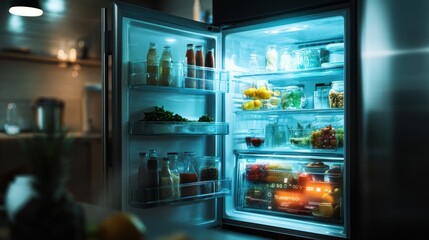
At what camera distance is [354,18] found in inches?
84.4

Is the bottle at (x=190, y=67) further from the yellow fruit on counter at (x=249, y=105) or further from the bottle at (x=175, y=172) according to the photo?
the yellow fruit on counter at (x=249, y=105)

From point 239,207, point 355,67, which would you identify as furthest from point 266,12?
point 239,207

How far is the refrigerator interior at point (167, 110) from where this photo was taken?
2256 mm

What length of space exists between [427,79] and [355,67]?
30 cm

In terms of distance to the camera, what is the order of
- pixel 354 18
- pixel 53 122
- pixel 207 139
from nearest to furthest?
1. pixel 53 122
2. pixel 354 18
3. pixel 207 139

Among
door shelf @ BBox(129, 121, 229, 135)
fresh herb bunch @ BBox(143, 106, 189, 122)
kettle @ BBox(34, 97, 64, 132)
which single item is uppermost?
fresh herb bunch @ BBox(143, 106, 189, 122)

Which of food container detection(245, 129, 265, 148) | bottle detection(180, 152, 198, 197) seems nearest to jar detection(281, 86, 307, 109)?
food container detection(245, 129, 265, 148)

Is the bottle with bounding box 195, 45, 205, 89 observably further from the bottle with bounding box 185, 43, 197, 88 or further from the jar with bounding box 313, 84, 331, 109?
the jar with bounding box 313, 84, 331, 109

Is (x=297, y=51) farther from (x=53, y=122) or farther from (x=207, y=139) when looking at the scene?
(x=53, y=122)

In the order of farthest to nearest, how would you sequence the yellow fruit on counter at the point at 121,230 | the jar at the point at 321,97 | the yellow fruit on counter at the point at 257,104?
the yellow fruit on counter at the point at 257,104, the jar at the point at 321,97, the yellow fruit on counter at the point at 121,230

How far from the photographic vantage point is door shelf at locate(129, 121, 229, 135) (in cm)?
225

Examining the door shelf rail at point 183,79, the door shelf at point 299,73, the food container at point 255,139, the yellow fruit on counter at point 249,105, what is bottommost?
the food container at point 255,139

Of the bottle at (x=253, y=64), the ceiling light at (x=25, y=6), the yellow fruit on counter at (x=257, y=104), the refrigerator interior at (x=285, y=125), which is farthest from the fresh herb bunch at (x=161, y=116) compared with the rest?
the ceiling light at (x=25, y=6)

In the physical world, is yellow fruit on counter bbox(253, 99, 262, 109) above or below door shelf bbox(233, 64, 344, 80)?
below
